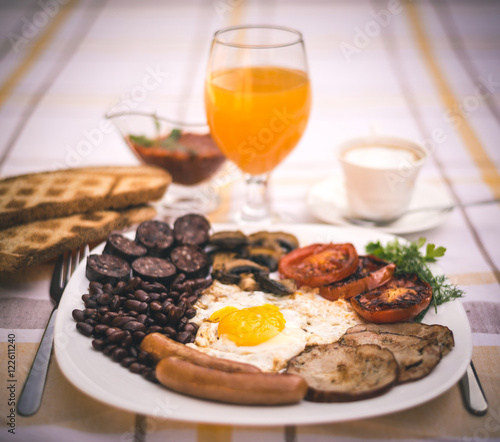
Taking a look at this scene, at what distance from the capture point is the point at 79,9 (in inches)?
278

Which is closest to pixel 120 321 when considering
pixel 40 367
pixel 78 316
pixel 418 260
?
pixel 78 316

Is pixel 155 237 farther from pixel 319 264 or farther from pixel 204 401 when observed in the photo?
pixel 204 401

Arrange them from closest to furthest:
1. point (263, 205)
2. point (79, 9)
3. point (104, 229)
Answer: point (104, 229) → point (263, 205) → point (79, 9)

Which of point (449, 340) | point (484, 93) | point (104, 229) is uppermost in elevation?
point (449, 340)

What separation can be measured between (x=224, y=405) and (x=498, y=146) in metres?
3.47

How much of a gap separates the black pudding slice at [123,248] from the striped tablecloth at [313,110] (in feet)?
1.32

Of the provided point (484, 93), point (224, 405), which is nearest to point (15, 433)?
point (224, 405)

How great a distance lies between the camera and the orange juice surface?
301cm

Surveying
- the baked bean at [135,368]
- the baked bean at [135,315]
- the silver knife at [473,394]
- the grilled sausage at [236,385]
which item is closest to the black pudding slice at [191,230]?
the baked bean at [135,315]

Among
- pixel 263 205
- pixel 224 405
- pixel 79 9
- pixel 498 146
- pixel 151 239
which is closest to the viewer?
pixel 224 405

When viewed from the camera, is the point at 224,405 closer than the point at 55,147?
Yes

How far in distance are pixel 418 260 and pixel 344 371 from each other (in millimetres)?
926

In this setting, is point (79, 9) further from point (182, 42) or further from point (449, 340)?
point (449, 340)

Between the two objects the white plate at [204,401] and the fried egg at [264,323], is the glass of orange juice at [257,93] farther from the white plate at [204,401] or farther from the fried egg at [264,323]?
the white plate at [204,401]
